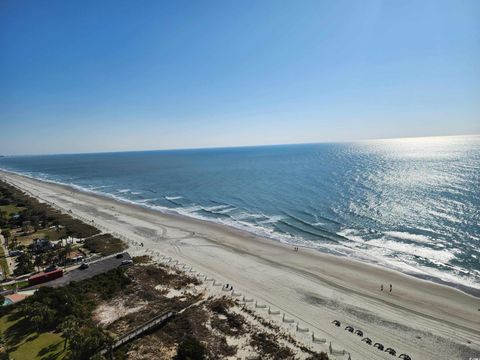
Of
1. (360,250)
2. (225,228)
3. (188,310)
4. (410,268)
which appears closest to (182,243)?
(225,228)

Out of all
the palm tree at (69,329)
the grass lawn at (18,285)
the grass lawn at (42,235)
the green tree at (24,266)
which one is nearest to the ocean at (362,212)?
the grass lawn at (42,235)

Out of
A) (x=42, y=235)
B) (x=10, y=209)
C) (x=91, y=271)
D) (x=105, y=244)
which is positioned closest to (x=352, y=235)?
(x=91, y=271)

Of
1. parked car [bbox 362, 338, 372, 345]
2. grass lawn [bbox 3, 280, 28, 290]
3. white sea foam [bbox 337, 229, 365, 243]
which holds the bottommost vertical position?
parked car [bbox 362, 338, 372, 345]

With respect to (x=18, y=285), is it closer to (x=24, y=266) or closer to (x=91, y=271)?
(x=24, y=266)

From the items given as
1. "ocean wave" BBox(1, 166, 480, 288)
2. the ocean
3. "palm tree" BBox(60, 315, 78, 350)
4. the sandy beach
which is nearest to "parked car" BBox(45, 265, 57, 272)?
the sandy beach

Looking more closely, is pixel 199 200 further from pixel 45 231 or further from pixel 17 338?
pixel 17 338

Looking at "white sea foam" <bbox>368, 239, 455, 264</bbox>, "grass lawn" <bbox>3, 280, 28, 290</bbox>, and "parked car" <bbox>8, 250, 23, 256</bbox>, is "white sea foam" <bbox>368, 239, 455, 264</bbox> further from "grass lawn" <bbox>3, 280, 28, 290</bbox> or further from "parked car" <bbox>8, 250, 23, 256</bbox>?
"parked car" <bbox>8, 250, 23, 256</bbox>
